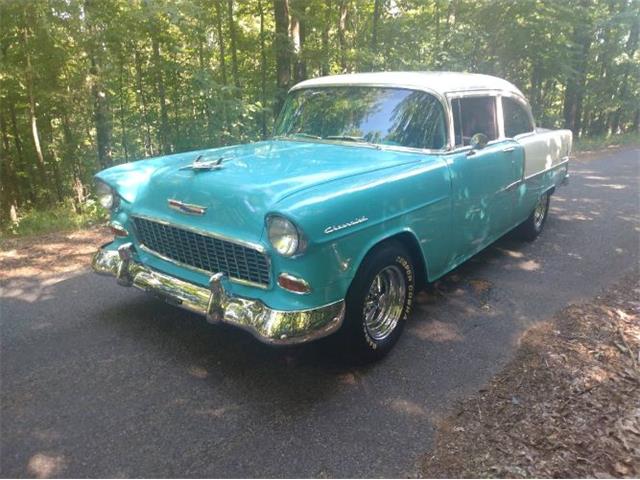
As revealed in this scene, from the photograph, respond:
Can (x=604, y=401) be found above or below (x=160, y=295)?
below

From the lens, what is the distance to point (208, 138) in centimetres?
882

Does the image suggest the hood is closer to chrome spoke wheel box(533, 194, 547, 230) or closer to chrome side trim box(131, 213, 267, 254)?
chrome side trim box(131, 213, 267, 254)

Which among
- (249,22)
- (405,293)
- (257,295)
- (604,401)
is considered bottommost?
(604,401)

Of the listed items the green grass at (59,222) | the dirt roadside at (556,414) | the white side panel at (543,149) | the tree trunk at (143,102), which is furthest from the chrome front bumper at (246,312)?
the tree trunk at (143,102)

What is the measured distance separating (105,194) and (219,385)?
1744 mm

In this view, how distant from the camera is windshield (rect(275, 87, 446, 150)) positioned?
12.4 feet

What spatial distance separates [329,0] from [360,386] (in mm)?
12872

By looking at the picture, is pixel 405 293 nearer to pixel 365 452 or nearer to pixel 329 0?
pixel 365 452

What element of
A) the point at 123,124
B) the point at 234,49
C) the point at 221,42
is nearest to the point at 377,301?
the point at 123,124

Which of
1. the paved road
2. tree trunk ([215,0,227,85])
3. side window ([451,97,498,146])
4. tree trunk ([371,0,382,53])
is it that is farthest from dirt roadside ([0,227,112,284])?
tree trunk ([371,0,382,53])

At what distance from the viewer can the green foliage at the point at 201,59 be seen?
9219mm

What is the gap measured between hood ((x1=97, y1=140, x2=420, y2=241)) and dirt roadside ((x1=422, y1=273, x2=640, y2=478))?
5.13ft

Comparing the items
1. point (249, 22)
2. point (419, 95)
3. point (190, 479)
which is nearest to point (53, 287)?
point (190, 479)

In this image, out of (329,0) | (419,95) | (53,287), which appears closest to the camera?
(419,95)
